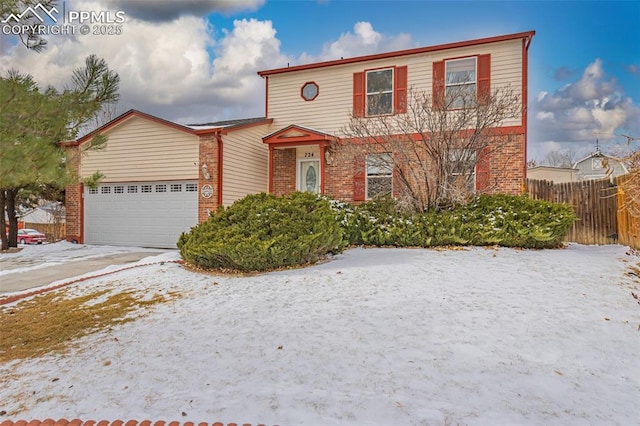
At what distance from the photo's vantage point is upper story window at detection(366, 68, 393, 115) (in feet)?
40.3

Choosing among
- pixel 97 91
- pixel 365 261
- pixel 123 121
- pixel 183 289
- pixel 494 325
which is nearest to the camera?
pixel 494 325

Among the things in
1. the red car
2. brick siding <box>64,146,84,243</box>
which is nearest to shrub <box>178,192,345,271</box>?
brick siding <box>64,146,84,243</box>

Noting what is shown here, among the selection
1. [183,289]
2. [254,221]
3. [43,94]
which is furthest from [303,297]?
[43,94]

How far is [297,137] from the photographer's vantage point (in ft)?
39.7

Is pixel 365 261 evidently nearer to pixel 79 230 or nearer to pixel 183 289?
pixel 183 289

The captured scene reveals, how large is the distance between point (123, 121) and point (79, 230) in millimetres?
3970

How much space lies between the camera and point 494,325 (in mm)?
4031

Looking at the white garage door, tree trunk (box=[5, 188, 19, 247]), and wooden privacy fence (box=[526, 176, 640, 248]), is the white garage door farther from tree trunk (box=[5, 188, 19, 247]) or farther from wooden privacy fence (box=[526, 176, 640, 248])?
wooden privacy fence (box=[526, 176, 640, 248])

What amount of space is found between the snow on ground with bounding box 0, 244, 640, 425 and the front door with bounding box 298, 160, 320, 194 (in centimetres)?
744

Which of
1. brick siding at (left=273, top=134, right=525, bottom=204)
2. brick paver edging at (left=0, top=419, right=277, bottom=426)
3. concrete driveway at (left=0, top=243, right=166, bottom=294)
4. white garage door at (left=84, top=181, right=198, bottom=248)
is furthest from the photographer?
white garage door at (left=84, top=181, right=198, bottom=248)

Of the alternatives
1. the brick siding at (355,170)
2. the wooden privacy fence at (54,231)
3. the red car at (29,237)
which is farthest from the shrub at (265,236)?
the wooden privacy fence at (54,231)

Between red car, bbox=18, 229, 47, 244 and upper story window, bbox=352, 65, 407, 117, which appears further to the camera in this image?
red car, bbox=18, 229, 47, 244

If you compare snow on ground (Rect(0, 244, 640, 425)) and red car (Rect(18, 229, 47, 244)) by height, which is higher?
snow on ground (Rect(0, 244, 640, 425))

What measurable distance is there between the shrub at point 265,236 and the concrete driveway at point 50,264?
2476 mm
